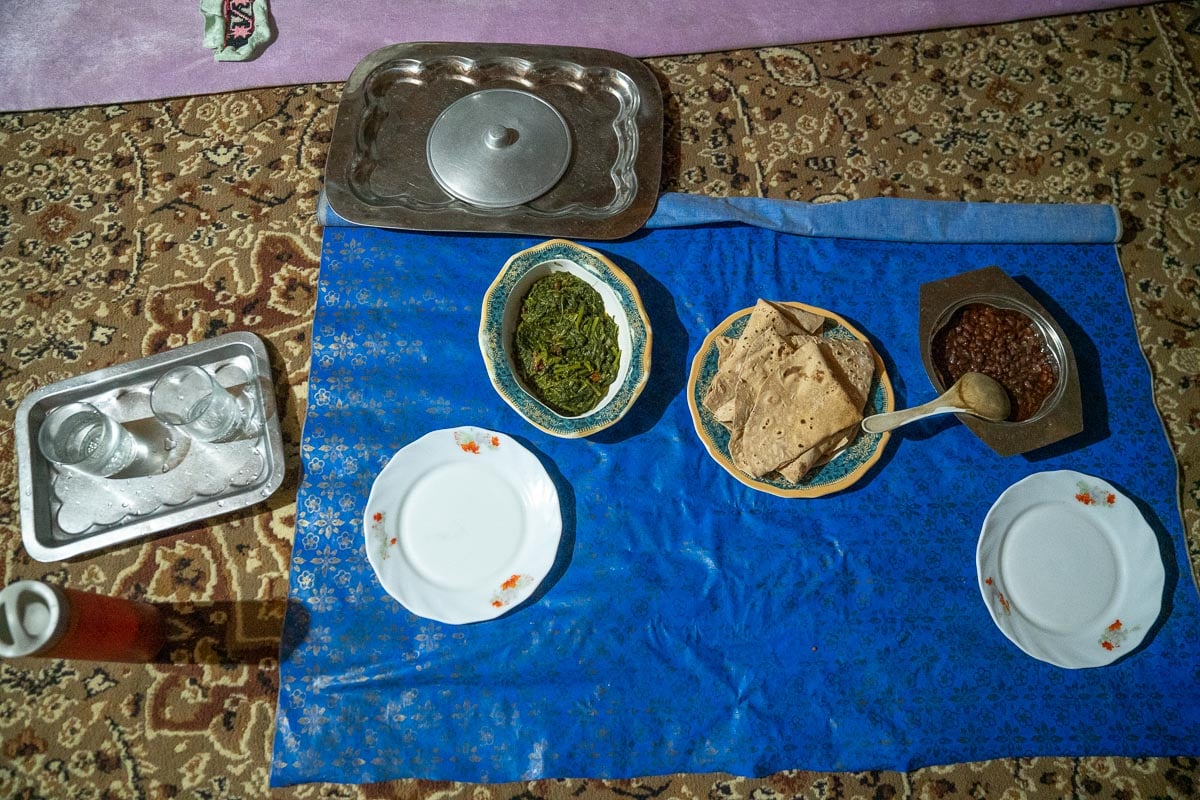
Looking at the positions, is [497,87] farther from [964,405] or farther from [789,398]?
[964,405]

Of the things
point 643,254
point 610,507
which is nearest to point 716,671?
point 610,507

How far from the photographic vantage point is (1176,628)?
174 cm

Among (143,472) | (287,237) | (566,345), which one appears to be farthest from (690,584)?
(287,237)

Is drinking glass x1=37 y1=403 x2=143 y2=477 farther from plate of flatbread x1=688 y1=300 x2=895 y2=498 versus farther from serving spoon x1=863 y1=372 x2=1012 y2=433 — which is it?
serving spoon x1=863 y1=372 x2=1012 y2=433

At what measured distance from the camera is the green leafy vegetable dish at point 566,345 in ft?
5.71

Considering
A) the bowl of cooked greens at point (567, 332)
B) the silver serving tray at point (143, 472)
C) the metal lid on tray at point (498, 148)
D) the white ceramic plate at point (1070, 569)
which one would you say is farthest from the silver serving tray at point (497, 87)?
the white ceramic plate at point (1070, 569)

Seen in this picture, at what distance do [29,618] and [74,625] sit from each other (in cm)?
10

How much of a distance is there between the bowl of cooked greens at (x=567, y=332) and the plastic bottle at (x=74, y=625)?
101 cm

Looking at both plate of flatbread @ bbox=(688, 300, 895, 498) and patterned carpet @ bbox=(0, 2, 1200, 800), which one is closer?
plate of flatbread @ bbox=(688, 300, 895, 498)

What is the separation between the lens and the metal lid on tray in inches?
76.5

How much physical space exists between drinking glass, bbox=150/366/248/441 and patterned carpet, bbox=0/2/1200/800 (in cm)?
17

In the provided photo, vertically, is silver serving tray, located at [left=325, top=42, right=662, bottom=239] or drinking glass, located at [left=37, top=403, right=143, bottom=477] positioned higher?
silver serving tray, located at [left=325, top=42, right=662, bottom=239]

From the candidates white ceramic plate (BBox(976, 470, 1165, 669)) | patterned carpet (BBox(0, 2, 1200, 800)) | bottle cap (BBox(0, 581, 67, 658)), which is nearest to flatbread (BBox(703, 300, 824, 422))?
patterned carpet (BBox(0, 2, 1200, 800))

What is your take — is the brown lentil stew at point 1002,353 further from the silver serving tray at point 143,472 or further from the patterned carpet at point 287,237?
the silver serving tray at point 143,472
